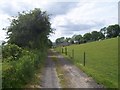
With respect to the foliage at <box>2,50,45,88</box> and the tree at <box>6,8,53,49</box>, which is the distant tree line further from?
the foliage at <box>2,50,45,88</box>

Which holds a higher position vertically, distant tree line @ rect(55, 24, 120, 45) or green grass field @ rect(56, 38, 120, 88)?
distant tree line @ rect(55, 24, 120, 45)

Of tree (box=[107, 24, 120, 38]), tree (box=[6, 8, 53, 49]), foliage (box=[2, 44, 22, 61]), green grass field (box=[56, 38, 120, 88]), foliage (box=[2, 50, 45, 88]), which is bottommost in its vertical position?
green grass field (box=[56, 38, 120, 88])

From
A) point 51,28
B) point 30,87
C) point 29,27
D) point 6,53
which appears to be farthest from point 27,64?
point 51,28

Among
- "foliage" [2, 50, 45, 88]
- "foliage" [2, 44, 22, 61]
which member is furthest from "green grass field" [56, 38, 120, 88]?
"foliage" [2, 44, 22, 61]

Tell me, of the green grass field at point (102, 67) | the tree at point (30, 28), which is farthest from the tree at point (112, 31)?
the tree at point (30, 28)

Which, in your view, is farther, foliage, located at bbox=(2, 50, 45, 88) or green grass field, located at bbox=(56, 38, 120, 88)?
green grass field, located at bbox=(56, 38, 120, 88)

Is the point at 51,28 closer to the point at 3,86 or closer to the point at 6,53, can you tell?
the point at 6,53

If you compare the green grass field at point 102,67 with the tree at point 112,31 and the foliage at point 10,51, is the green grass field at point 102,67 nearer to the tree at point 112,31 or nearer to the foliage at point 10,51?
the foliage at point 10,51

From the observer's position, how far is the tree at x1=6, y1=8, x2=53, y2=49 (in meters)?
37.2

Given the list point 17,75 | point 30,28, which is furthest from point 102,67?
point 17,75

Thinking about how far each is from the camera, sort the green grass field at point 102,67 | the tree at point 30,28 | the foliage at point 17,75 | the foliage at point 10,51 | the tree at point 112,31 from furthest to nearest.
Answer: the tree at point 112,31 → the tree at point 30,28 → the foliage at point 10,51 → the green grass field at point 102,67 → the foliage at point 17,75

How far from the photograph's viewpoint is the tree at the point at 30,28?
122 ft

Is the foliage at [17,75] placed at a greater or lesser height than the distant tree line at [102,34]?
lesser

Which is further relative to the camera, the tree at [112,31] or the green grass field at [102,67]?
the tree at [112,31]
